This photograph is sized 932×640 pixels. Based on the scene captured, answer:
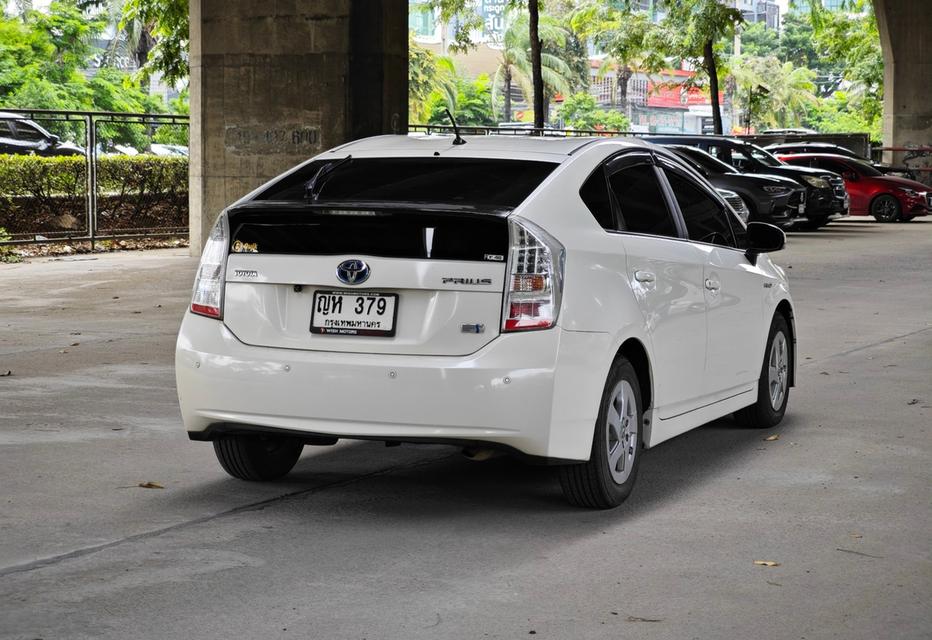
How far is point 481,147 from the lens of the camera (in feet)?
22.4

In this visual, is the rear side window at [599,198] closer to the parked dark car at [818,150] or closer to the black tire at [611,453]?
the black tire at [611,453]

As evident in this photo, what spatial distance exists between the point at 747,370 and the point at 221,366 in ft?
10.2

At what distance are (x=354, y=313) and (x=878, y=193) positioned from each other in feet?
97.0

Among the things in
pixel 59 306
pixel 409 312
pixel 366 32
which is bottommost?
pixel 59 306

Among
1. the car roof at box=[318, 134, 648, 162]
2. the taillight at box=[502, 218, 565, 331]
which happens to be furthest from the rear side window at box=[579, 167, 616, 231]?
the taillight at box=[502, 218, 565, 331]

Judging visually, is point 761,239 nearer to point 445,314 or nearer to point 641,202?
point 641,202

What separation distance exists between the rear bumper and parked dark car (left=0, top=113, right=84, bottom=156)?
17.5 m

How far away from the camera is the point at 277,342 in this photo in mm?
6156

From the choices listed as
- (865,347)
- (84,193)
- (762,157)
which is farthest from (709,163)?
(865,347)

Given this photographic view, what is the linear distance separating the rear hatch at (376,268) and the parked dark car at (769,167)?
2325 cm

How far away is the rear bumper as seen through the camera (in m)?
5.86

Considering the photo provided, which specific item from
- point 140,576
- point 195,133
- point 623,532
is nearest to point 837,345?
point 623,532

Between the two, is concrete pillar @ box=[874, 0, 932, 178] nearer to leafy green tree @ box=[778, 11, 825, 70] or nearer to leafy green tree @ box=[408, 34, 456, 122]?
Result: leafy green tree @ box=[408, 34, 456, 122]

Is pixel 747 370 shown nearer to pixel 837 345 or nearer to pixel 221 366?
pixel 221 366
